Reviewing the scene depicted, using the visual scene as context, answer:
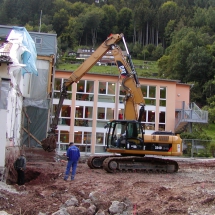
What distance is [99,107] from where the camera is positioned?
3747cm

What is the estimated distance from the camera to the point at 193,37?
85188mm

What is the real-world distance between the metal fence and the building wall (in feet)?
14.7

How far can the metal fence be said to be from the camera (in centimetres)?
3247

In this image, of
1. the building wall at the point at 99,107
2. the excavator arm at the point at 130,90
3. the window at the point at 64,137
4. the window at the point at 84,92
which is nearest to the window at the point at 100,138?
the building wall at the point at 99,107

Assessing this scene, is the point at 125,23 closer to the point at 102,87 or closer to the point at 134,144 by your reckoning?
the point at 102,87

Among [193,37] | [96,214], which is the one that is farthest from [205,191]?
[193,37]

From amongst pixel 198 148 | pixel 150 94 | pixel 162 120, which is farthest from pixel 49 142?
pixel 162 120

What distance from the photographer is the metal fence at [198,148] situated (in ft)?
107

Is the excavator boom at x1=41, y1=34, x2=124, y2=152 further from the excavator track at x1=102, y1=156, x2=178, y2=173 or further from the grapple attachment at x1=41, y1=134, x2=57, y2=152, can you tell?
the excavator track at x1=102, y1=156, x2=178, y2=173

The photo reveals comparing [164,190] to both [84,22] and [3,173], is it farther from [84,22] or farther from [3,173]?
[84,22]

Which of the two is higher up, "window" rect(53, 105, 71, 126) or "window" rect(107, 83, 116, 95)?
"window" rect(107, 83, 116, 95)

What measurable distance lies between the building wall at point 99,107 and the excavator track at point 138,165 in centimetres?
1738

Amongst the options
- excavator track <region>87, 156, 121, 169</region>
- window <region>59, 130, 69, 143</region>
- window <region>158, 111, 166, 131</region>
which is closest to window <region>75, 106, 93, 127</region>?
window <region>59, 130, 69, 143</region>

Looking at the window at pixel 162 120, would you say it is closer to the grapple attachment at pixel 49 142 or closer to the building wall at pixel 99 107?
the building wall at pixel 99 107
